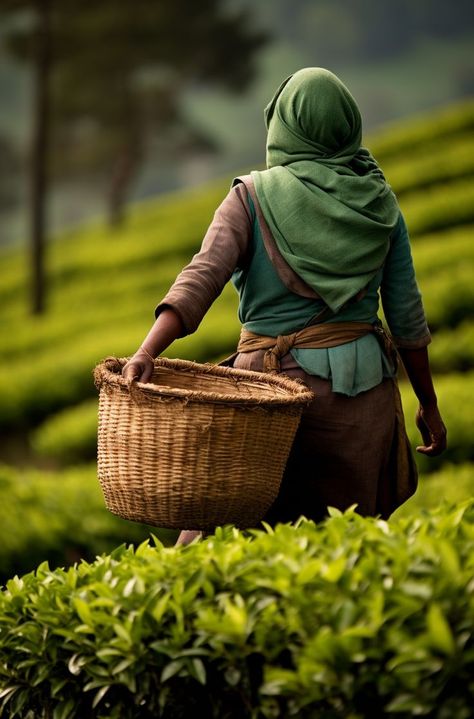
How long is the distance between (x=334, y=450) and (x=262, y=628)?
977 mm

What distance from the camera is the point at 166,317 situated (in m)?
2.96

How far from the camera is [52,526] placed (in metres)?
6.51

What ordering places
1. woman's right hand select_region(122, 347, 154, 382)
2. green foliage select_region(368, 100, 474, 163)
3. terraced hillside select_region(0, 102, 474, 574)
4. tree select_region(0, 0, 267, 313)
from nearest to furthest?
woman's right hand select_region(122, 347, 154, 382)
terraced hillside select_region(0, 102, 474, 574)
green foliage select_region(368, 100, 474, 163)
tree select_region(0, 0, 267, 313)

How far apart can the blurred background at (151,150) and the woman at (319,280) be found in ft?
21.4

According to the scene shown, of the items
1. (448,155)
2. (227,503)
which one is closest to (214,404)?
(227,503)

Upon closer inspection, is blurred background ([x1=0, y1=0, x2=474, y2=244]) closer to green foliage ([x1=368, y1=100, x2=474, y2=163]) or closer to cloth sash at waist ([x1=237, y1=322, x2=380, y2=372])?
green foliage ([x1=368, y1=100, x2=474, y2=163])

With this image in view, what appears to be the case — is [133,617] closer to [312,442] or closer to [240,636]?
[240,636]

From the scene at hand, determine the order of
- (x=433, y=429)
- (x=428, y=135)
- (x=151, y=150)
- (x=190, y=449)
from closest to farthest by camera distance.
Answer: (x=190, y=449) → (x=433, y=429) → (x=428, y=135) → (x=151, y=150)

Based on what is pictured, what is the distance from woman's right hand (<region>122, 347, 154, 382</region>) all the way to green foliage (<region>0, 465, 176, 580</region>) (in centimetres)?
347

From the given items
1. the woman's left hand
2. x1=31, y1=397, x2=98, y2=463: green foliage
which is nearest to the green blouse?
the woman's left hand

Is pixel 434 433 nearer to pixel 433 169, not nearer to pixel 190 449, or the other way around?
pixel 190 449

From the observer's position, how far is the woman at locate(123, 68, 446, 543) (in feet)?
10.2

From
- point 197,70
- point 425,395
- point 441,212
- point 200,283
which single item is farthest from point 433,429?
point 197,70

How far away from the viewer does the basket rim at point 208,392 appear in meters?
2.73
